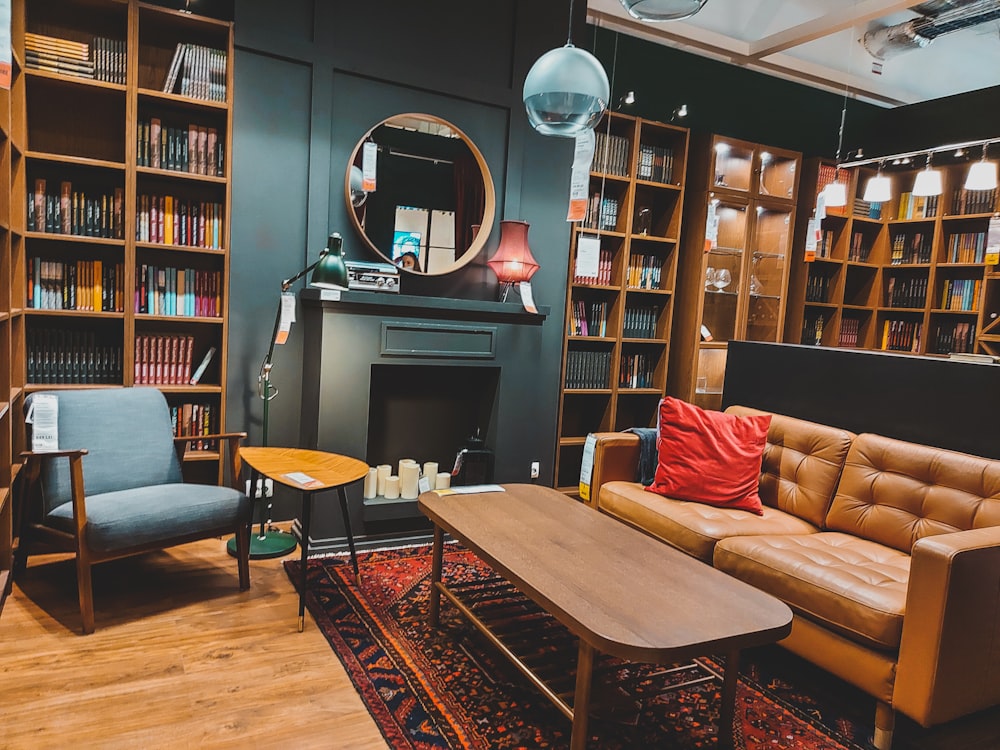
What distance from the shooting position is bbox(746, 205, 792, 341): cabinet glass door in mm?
5098

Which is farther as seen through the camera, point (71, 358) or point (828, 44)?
point (828, 44)

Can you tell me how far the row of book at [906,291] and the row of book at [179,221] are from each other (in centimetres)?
506

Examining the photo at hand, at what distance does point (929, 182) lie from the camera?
422 centimetres

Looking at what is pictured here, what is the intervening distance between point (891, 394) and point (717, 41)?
3.04 metres

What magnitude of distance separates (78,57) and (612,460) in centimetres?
307

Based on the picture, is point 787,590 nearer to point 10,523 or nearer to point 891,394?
point 891,394

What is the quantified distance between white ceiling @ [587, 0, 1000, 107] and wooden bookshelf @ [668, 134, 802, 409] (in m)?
0.72

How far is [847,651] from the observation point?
2.16 m

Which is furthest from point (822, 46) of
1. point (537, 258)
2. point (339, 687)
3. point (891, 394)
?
point (339, 687)

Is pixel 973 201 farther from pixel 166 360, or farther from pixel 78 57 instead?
pixel 78 57

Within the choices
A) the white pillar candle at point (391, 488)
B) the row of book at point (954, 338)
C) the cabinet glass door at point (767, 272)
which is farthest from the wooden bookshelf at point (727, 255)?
the white pillar candle at point (391, 488)

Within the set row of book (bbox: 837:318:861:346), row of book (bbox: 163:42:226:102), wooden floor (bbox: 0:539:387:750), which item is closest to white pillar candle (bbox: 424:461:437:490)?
wooden floor (bbox: 0:539:387:750)

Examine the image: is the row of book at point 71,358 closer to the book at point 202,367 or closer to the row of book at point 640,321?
the book at point 202,367

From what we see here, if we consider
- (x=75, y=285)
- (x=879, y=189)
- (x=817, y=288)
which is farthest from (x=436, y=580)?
(x=817, y=288)
